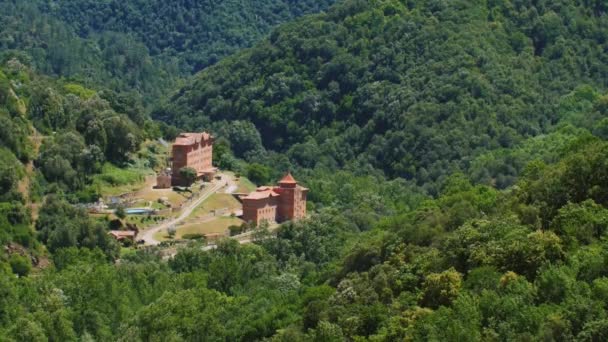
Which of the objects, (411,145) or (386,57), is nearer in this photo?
(411,145)

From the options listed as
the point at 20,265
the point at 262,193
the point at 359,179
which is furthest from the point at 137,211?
the point at 359,179

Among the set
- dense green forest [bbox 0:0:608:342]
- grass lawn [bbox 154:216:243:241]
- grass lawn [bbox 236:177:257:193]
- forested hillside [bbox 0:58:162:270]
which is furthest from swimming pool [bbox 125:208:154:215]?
grass lawn [bbox 236:177:257:193]

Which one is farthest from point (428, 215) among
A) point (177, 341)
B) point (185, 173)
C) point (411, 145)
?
point (411, 145)

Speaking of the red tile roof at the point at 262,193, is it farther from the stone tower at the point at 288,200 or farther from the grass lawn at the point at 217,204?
the grass lawn at the point at 217,204

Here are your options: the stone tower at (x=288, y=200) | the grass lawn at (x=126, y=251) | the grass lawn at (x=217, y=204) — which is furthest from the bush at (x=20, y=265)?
the stone tower at (x=288, y=200)

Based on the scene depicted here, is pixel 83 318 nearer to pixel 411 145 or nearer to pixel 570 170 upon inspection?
pixel 570 170

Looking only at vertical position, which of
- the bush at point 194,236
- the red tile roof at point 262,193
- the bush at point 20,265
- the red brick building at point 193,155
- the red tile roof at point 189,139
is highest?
the red tile roof at point 189,139
